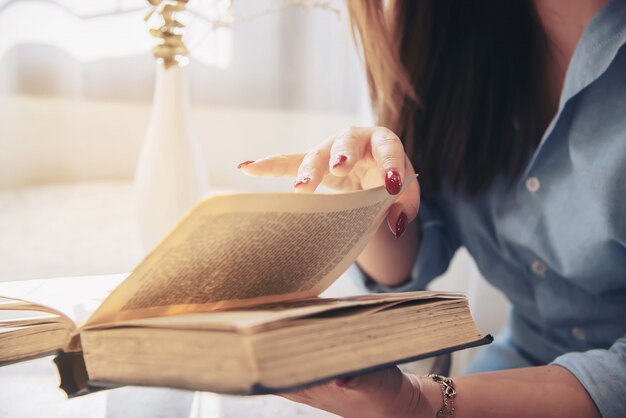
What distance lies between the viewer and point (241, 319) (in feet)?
0.80

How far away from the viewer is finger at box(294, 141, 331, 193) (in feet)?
1.32

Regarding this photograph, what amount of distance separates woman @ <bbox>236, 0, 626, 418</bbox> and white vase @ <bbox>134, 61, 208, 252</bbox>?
0.23 meters

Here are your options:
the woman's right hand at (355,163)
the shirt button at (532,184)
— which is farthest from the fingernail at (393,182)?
the shirt button at (532,184)

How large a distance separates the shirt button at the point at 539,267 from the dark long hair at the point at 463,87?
0.12 metres

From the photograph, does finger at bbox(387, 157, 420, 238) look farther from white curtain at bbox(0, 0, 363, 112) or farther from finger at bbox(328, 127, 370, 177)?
white curtain at bbox(0, 0, 363, 112)

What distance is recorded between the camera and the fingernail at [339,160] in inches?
16.2

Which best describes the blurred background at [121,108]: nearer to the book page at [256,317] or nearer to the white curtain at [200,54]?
the white curtain at [200,54]

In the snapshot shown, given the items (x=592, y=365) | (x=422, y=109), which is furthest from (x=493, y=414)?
(x=422, y=109)

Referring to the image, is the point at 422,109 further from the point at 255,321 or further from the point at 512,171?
the point at 255,321

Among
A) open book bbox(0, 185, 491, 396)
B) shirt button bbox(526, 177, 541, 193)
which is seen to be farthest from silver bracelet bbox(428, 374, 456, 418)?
shirt button bbox(526, 177, 541, 193)

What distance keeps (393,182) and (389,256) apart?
0.35 metres

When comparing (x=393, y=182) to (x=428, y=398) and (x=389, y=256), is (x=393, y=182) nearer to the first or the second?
(x=428, y=398)

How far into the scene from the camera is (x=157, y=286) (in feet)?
0.96

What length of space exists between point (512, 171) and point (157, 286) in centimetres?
58
